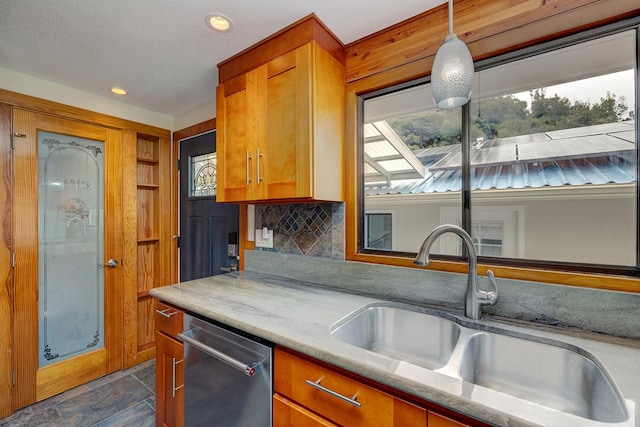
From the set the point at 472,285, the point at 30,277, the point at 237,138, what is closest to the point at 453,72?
the point at 472,285

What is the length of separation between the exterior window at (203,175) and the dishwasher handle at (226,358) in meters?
1.41

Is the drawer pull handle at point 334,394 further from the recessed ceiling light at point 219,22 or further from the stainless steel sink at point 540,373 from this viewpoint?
the recessed ceiling light at point 219,22

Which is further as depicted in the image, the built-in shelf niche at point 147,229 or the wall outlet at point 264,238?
the built-in shelf niche at point 147,229

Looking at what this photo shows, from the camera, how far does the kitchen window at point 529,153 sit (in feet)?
5.45

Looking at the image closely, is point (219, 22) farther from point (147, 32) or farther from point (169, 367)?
point (169, 367)

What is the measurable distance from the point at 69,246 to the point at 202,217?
98 cm

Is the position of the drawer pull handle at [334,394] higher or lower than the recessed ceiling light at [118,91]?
lower

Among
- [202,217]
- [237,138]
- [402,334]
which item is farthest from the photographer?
[202,217]

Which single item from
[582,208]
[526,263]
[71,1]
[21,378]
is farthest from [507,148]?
[21,378]

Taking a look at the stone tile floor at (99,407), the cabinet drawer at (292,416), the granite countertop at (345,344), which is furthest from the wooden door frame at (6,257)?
the cabinet drawer at (292,416)

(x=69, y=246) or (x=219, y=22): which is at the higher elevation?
(x=219, y=22)

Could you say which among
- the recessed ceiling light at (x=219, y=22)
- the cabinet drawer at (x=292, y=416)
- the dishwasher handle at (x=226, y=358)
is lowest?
the cabinet drawer at (x=292, y=416)

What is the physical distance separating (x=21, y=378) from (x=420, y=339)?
2.61 metres

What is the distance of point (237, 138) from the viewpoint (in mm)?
1620
